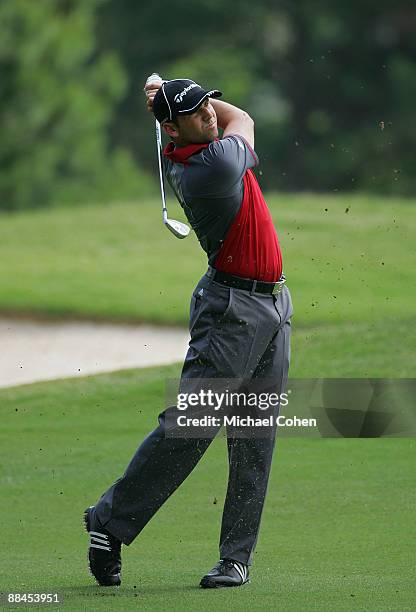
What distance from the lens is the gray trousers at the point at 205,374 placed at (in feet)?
14.9

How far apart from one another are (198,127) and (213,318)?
0.66m

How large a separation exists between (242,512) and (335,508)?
1.22 m

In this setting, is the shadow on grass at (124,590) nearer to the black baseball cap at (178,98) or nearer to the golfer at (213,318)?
the golfer at (213,318)

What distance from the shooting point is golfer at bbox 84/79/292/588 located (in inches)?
178

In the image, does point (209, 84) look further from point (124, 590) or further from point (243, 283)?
point (124, 590)

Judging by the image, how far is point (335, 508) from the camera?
5844 millimetres

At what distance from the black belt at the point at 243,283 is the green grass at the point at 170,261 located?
496cm

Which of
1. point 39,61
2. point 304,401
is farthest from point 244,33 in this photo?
point 304,401

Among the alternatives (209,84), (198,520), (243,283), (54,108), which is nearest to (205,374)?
(243,283)

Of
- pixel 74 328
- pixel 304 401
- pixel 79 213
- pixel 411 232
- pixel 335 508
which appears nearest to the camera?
pixel 335 508

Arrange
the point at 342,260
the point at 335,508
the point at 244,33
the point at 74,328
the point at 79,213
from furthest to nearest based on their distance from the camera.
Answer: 1. the point at 244,33
2. the point at 79,213
3. the point at 342,260
4. the point at 74,328
5. the point at 335,508

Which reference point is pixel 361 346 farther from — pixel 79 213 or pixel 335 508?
pixel 79 213

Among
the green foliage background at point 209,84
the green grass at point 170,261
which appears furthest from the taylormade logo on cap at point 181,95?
the green foliage background at point 209,84

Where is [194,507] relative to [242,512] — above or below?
below
